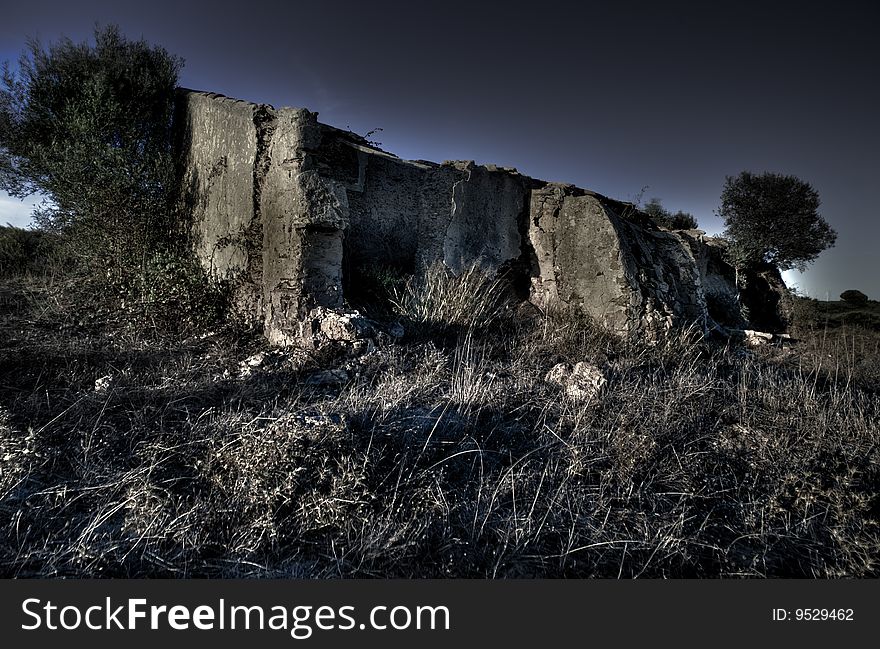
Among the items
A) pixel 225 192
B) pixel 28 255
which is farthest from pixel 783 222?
pixel 28 255

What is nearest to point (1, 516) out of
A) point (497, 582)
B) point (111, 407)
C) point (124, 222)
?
point (111, 407)

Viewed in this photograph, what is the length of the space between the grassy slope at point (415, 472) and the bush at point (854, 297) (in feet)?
47.1

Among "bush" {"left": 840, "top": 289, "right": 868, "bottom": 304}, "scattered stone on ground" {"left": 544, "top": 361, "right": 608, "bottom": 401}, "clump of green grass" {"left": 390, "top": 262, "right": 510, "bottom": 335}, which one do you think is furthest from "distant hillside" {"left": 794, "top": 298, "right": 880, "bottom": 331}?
"scattered stone on ground" {"left": 544, "top": 361, "right": 608, "bottom": 401}

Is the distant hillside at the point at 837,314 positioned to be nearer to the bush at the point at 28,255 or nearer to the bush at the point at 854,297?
the bush at the point at 854,297

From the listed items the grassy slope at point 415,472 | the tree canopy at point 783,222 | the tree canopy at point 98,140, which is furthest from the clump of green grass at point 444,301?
the tree canopy at point 783,222

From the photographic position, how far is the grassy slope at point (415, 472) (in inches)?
93.7

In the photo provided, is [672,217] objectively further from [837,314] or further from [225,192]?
[225,192]

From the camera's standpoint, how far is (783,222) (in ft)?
52.3

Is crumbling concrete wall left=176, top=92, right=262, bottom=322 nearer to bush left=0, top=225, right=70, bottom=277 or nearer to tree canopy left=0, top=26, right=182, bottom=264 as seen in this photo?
tree canopy left=0, top=26, right=182, bottom=264

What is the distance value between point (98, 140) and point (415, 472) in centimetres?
709

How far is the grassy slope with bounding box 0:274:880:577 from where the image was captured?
2.38 m

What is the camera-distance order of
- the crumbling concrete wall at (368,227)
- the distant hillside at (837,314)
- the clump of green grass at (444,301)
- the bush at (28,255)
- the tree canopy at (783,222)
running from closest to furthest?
1. the crumbling concrete wall at (368,227)
2. the clump of green grass at (444,301)
3. the bush at (28,255)
4. the distant hillside at (837,314)
5. the tree canopy at (783,222)

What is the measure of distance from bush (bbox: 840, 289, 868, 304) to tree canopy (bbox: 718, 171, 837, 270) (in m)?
1.74

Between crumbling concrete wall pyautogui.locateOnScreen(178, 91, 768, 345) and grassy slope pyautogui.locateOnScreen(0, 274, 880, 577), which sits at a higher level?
crumbling concrete wall pyautogui.locateOnScreen(178, 91, 768, 345)
